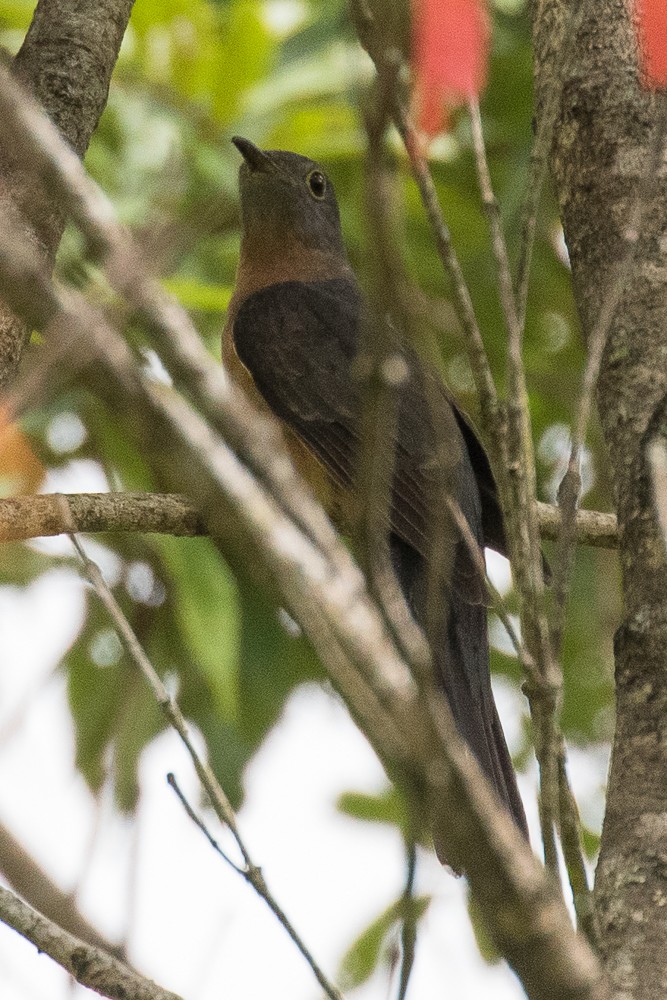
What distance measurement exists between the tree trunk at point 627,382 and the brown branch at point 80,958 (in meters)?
0.81

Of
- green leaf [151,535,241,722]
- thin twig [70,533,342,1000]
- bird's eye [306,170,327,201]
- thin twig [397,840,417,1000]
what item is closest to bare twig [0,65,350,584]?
thin twig [397,840,417,1000]

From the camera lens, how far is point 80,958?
2338mm

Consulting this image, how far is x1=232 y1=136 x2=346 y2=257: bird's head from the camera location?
17.8ft

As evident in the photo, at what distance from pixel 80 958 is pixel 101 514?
4.42 feet

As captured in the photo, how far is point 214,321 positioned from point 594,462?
1.71 metres

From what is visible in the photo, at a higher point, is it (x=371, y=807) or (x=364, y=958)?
(x=371, y=807)

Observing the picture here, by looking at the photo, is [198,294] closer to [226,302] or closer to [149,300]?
[226,302]

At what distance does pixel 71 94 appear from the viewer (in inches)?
139

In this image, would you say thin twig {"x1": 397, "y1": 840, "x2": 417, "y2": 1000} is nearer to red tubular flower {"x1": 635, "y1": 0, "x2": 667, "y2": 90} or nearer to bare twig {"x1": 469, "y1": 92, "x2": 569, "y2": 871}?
bare twig {"x1": 469, "y1": 92, "x2": 569, "y2": 871}

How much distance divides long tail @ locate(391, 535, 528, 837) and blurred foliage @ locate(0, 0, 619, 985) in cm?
79

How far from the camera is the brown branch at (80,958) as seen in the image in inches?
89.4

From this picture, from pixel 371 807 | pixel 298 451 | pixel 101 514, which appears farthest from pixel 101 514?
pixel 371 807

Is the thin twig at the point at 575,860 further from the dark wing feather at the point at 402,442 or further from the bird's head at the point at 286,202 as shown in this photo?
the bird's head at the point at 286,202

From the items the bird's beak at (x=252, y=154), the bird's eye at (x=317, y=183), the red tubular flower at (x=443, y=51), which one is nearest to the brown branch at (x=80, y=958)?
the red tubular flower at (x=443, y=51)
